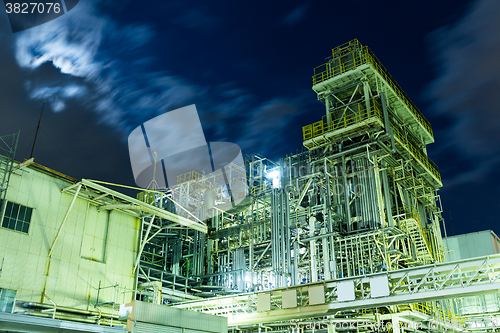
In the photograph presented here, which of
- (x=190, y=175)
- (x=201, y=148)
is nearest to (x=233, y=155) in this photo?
(x=190, y=175)

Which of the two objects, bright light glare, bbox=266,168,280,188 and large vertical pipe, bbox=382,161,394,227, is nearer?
large vertical pipe, bbox=382,161,394,227

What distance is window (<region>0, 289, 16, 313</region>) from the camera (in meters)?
24.0

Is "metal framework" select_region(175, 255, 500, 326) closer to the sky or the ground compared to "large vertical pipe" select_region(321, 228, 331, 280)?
closer to the ground

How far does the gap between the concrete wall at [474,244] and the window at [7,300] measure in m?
44.5

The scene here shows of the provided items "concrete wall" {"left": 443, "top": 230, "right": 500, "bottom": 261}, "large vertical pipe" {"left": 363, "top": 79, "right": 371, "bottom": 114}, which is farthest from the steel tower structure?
"concrete wall" {"left": 443, "top": 230, "right": 500, "bottom": 261}

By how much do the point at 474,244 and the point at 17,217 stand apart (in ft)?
159

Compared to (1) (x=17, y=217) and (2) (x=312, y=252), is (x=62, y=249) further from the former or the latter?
(2) (x=312, y=252)

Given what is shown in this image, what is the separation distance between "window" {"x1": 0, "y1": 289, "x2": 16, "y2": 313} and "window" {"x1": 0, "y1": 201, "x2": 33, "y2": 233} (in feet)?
11.6

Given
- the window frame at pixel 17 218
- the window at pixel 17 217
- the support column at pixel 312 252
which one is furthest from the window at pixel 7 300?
the support column at pixel 312 252

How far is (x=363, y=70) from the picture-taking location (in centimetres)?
3691

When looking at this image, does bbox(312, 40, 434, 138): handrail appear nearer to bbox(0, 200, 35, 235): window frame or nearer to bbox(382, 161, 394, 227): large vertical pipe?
bbox(382, 161, 394, 227): large vertical pipe

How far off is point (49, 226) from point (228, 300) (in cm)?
1227

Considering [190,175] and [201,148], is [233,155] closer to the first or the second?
[190,175]

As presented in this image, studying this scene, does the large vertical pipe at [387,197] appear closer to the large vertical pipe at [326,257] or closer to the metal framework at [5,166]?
the large vertical pipe at [326,257]
